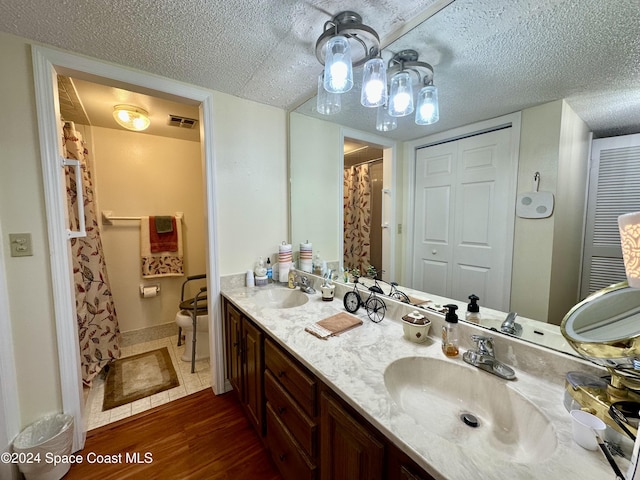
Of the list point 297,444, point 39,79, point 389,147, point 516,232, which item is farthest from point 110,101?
point 516,232

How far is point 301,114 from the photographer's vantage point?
1.97m

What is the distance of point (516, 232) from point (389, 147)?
75cm

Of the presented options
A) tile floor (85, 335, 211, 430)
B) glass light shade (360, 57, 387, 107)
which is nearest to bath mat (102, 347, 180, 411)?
tile floor (85, 335, 211, 430)

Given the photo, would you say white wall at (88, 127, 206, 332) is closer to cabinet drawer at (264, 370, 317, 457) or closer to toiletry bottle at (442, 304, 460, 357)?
cabinet drawer at (264, 370, 317, 457)

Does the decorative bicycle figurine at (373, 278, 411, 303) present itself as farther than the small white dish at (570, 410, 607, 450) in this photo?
Yes

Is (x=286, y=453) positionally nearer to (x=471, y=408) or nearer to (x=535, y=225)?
(x=471, y=408)

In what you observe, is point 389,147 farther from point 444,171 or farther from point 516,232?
point 516,232

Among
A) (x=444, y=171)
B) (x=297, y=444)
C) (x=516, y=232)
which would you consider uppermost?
(x=444, y=171)

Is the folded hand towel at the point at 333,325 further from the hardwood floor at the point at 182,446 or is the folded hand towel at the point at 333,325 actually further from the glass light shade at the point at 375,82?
the glass light shade at the point at 375,82

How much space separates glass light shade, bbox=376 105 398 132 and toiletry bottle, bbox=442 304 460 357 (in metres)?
0.96

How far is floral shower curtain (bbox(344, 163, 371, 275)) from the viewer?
1.55 m

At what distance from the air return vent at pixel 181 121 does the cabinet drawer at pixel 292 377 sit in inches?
82.6

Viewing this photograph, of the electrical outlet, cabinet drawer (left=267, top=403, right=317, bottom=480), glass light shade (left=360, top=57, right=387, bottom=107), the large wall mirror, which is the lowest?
cabinet drawer (left=267, top=403, right=317, bottom=480)

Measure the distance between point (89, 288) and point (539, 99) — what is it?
3047 millimetres
